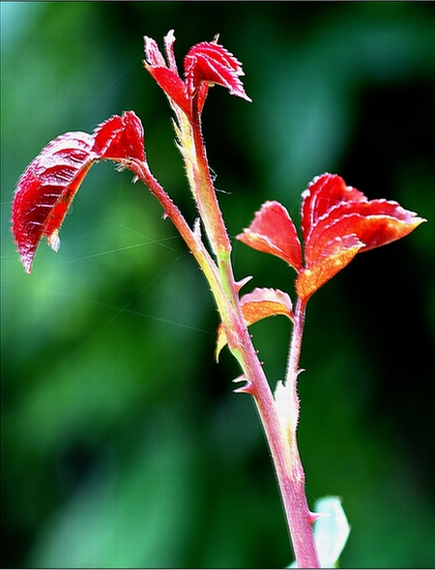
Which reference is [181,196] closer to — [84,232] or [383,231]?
[84,232]

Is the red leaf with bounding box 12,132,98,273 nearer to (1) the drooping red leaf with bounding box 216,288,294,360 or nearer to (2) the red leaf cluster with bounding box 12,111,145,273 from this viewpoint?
(2) the red leaf cluster with bounding box 12,111,145,273

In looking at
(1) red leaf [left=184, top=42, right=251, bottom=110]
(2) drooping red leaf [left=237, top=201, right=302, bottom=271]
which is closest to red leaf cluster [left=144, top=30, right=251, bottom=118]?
(1) red leaf [left=184, top=42, right=251, bottom=110]

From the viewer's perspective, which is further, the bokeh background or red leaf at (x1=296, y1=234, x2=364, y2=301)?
the bokeh background

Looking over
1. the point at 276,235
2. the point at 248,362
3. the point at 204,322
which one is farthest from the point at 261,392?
the point at 204,322

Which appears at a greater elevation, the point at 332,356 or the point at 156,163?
the point at 156,163

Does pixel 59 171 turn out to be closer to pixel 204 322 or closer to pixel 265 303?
pixel 265 303

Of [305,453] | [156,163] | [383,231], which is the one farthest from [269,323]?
[383,231]
